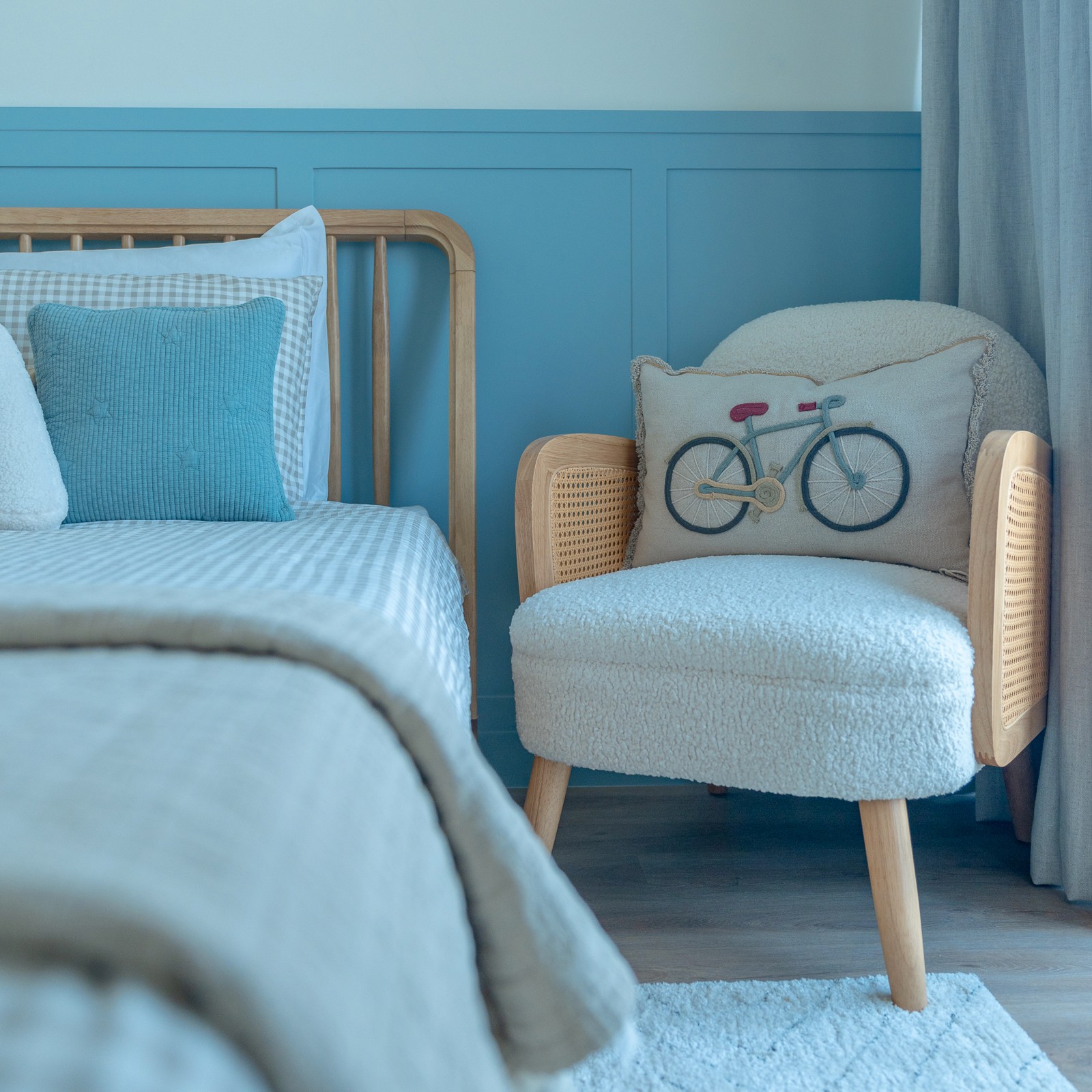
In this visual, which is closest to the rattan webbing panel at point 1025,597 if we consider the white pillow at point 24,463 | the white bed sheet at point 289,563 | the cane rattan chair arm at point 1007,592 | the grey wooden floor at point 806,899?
the cane rattan chair arm at point 1007,592

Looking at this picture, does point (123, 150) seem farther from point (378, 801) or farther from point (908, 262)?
point (378, 801)

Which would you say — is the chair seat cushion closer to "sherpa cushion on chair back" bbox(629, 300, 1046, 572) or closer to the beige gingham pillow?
"sherpa cushion on chair back" bbox(629, 300, 1046, 572)

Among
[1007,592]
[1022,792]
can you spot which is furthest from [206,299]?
[1022,792]

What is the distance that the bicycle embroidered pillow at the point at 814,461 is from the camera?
1.13 m

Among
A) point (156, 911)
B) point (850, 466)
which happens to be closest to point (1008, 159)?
point (850, 466)

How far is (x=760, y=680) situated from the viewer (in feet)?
2.97

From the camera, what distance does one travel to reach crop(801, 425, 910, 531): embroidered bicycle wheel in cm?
114

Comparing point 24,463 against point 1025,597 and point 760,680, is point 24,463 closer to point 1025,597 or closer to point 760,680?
point 760,680

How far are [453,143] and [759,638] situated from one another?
45.5 inches

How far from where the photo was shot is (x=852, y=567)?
1.09 m

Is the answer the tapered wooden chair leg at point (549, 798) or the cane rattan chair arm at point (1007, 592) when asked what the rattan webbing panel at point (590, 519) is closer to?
the tapered wooden chair leg at point (549, 798)

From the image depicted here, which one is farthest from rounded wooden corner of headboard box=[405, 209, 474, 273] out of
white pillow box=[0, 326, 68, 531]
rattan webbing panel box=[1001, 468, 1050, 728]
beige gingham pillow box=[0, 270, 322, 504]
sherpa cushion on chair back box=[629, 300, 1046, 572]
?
rattan webbing panel box=[1001, 468, 1050, 728]

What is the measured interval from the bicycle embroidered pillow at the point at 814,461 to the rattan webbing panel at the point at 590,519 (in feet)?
0.13

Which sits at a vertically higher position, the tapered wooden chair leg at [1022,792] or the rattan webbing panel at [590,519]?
the rattan webbing panel at [590,519]
